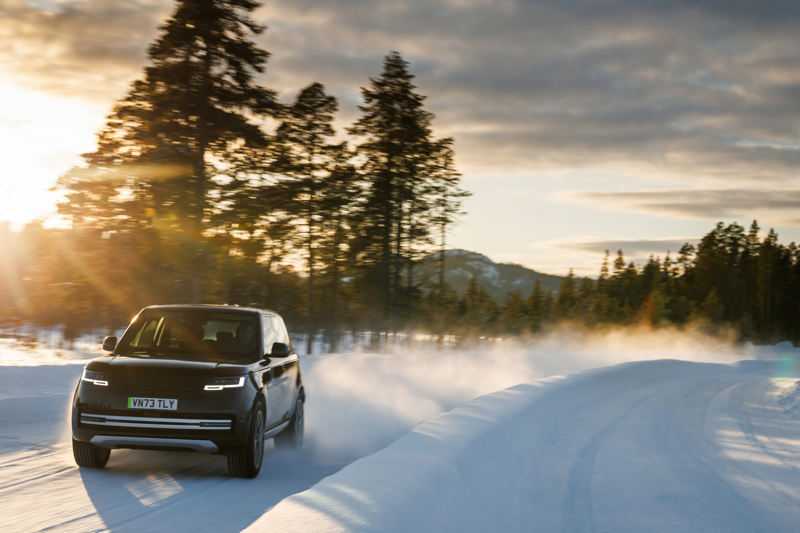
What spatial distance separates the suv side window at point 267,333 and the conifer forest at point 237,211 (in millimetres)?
17434

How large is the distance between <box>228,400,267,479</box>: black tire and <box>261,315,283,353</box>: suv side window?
1071 mm

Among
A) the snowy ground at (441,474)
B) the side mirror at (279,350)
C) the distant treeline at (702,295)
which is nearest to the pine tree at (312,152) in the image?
the snowy ground at (441,474)

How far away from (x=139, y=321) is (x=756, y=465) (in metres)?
8.30

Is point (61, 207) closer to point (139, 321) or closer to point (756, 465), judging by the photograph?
point (139, 321)

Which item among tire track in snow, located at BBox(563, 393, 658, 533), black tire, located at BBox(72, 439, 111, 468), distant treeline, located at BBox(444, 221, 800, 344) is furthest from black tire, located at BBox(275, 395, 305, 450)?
distant treeline, located at BBox(444, 221, 800, 344)

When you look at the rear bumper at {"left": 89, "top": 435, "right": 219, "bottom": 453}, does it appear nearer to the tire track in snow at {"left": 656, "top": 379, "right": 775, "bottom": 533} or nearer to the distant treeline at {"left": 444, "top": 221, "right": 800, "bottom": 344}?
the tire track in snow at {"left": 656, "top": 379, "right": 775, "bottom": 533}

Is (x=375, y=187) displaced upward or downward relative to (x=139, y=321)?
upward

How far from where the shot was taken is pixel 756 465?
9.01 meters

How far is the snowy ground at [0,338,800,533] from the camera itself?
5426 mm

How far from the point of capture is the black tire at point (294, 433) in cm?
948

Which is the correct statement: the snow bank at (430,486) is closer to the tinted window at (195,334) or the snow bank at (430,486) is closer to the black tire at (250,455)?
the black tire at (250,455)

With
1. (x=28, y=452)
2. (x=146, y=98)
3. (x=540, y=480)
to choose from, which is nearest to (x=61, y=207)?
(x=146, y=98)

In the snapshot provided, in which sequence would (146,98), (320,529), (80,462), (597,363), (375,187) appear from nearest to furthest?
1. (320,529)
2. (80,462)
3. (146,98)
4. (597,363)
5. (375,187)

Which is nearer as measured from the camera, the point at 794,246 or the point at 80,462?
the point at 80,462
